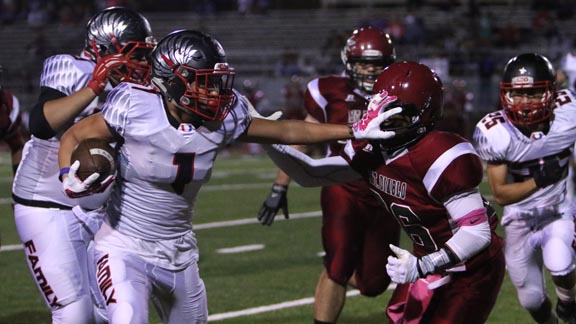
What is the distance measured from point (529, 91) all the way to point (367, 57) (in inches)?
36.2

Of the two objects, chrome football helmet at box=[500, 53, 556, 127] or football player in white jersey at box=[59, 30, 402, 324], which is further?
chrome football helmet at box=[500, 53, 556, 127]

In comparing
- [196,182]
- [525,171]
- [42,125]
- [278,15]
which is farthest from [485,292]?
[278,15]

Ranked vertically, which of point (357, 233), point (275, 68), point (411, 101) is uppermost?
point (411, 101)

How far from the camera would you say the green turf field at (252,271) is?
6238 millimetres

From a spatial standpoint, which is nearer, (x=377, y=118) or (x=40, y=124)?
(x=377, y=118)

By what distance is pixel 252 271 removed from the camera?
7.63 meters

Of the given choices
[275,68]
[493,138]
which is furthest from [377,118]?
[275,68]

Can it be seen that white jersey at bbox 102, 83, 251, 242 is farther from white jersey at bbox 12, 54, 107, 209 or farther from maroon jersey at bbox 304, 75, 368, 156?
maroon jersey at bbox 304, 75, 368, 156

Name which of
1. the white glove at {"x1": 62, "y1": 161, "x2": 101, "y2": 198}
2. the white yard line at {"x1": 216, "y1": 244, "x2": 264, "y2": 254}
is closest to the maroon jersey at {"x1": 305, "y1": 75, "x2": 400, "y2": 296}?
the white glove at {"x1": 62, "y1": 161, "x2": 101, "y2": 198}

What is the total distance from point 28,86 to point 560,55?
10445 millimetres

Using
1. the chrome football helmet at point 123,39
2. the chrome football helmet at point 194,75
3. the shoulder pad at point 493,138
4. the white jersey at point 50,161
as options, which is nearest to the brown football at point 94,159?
the chrome football helmet at point 194,75

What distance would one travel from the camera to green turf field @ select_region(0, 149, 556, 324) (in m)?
6.24

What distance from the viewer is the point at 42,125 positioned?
4254 mm

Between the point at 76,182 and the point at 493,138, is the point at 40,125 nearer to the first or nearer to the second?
the point at 76,182
